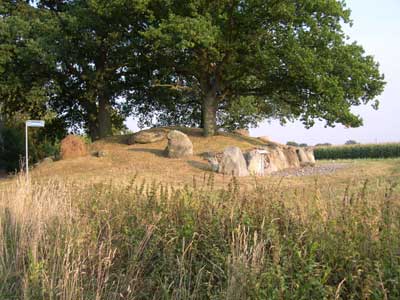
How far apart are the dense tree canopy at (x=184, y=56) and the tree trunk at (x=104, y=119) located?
0.18 ft

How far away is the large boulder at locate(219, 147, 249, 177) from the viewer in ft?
50.1

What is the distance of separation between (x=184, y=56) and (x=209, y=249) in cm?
1716

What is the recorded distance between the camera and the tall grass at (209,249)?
11.3 ft

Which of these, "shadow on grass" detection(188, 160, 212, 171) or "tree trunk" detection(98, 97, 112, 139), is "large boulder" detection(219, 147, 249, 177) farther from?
"tree trunk" detection(98, 97, 112, 139)

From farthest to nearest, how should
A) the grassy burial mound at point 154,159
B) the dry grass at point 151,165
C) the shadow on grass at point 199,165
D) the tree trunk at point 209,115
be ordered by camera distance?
the tree trunk at point 209,115, the shadow on grass at point 199,165, the grassy burial mound at point 154,159, the dry grass at point 151,165

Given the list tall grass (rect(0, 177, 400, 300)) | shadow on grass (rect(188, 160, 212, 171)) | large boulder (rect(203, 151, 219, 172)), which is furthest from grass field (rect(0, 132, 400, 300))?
shadow on grass (rect(188, 160, 212, 171))

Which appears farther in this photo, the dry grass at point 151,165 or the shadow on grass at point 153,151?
the shadow on grass at point 153,151

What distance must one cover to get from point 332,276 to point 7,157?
26971 millimetres

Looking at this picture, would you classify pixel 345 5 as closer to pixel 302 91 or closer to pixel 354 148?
pixel 302 91

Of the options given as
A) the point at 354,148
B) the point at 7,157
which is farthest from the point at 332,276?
the point at 354,148

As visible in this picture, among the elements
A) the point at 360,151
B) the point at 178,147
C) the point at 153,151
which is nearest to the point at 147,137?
the point at 153,151

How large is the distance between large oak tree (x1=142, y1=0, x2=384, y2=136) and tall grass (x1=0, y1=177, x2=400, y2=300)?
12.1 meters

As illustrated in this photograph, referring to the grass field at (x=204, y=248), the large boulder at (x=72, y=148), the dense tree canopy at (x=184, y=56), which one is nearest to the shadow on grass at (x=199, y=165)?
the dense tree canopy at (x=184, y=56)

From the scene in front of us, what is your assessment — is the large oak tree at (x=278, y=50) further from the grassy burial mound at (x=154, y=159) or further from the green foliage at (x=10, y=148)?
the green foliage at (x=10, y=148)
